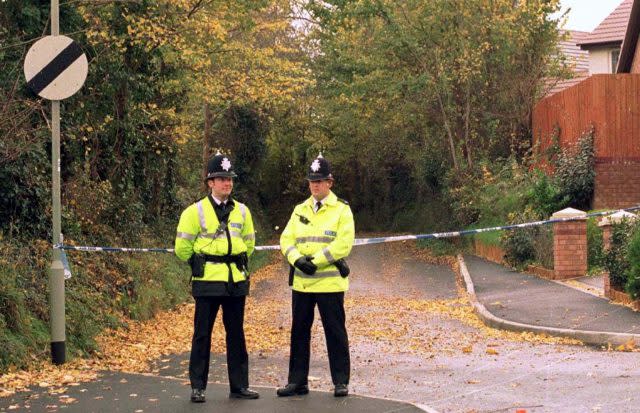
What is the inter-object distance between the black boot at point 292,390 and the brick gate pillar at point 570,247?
1270cm

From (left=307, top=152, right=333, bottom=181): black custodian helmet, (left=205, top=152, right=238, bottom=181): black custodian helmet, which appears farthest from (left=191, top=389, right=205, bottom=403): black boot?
(left=307, top=152, right=333, bottom=181): black custodian helmet

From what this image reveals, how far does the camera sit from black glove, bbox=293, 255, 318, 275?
30.9 feet

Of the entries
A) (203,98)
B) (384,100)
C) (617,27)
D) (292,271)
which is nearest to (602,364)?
(292,271)

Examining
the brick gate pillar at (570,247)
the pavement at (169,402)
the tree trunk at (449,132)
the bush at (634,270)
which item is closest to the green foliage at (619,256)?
the bush at (634,270)

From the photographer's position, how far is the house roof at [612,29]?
45.4m

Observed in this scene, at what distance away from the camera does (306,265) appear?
9.43m

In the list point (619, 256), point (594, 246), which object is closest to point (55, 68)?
point (619, 256)

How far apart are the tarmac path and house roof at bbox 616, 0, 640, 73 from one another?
21015 millimetres

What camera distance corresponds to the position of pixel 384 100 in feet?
127

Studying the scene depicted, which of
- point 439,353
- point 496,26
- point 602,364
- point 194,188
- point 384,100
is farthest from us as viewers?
point 384,100

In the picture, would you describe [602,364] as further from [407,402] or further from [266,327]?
[266,327]

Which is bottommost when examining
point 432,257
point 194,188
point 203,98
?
point 432,257

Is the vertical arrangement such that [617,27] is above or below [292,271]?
above

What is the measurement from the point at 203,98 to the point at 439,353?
12732mm
